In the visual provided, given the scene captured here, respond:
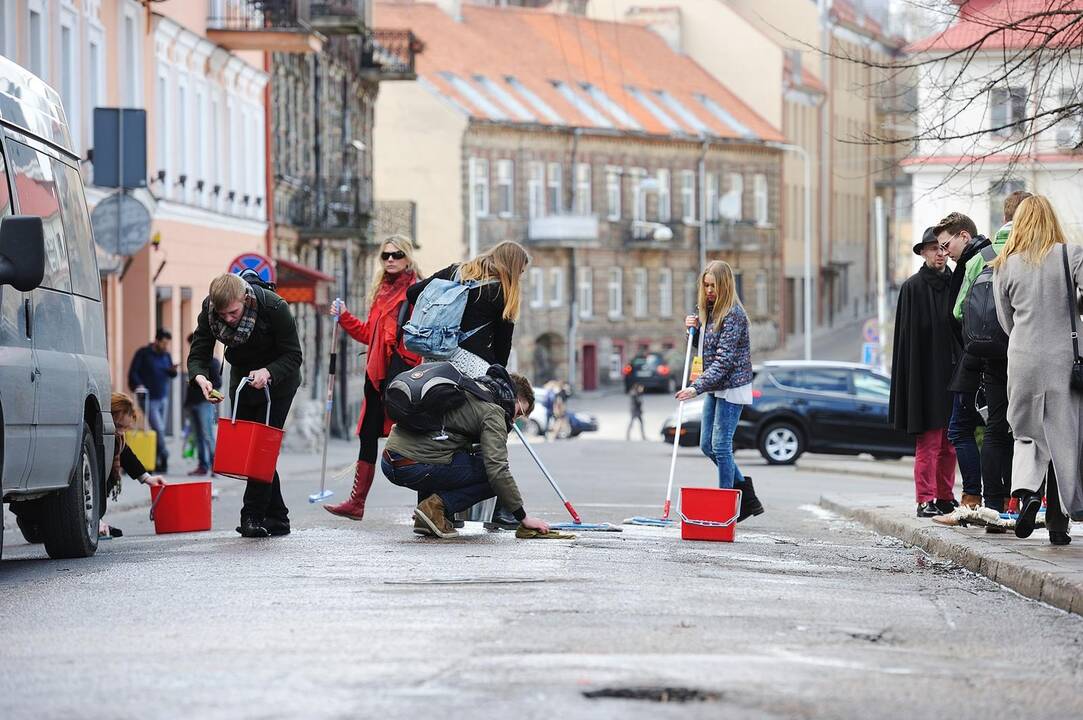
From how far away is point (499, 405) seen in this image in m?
12.9

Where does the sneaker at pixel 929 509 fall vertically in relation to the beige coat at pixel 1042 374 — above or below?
below

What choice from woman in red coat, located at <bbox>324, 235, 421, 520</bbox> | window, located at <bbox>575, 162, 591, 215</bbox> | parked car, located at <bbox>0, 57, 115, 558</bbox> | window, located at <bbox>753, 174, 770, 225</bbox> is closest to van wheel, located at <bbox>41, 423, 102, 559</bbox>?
parked car, located at <bbox>0, 57, 115, 558</bbox>

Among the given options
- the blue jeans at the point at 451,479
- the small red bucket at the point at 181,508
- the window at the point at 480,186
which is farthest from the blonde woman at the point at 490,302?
the window at the point at 480,186

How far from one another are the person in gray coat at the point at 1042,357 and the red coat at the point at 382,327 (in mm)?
3796

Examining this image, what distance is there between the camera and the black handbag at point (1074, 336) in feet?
38.4

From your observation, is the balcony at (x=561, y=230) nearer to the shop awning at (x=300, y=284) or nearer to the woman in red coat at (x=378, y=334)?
the shop awning at (x=300, y=284)

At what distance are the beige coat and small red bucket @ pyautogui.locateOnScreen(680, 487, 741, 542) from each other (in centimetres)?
195

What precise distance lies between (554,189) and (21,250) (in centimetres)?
7574

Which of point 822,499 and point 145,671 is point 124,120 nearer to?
point 822,499

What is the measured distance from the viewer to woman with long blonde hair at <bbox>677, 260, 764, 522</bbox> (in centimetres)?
1520

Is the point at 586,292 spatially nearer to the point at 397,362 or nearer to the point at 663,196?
the point at 663,196

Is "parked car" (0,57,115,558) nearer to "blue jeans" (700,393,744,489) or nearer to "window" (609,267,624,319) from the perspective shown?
"blue jeans" (700,393,744,489)

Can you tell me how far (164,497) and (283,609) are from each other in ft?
18.7

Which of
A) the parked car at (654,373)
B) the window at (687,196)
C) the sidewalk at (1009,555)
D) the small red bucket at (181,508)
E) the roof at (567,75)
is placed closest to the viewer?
the sidewalk at (1009,555)
